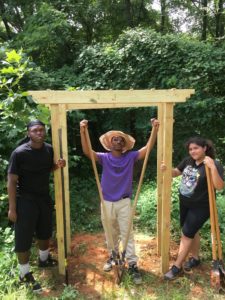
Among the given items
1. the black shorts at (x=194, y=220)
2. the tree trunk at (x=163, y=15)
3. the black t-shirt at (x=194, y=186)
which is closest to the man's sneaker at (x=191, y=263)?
the black shorts at (x=194, y=220)

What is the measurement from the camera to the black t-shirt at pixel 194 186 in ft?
12.1

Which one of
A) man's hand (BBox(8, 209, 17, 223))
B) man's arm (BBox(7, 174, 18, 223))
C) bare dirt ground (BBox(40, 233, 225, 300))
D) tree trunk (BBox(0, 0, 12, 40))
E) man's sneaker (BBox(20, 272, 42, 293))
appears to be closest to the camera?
man's arm (BBox(7, 174, 18, 223))

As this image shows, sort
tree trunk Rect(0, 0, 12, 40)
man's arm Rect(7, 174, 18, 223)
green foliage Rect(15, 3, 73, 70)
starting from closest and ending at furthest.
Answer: man's arm Rect(7, 174, 18, 223), green foliage Rect(15, 3, 73, 70), tree trunk Rect(0, 0, 12, 40)

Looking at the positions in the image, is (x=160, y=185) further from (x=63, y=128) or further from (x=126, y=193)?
(x=63, y=128)

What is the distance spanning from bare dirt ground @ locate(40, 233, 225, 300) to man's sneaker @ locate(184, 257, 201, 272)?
6 centimetres

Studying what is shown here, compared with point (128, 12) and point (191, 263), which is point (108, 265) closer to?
point (191, 263)

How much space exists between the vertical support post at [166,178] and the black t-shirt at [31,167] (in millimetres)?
1345

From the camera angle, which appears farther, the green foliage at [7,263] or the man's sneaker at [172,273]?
the man's sneaker at [172,273]

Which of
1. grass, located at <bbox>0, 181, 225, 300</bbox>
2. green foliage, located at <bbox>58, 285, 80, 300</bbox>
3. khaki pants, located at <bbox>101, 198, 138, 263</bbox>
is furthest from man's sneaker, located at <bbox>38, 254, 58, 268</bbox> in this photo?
khaki pants, located at <bbox>101, 198, 138, 263</bbox>

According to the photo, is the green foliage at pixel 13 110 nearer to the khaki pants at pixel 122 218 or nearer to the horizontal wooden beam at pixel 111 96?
the horizontal wooden beam at pixel 111 96

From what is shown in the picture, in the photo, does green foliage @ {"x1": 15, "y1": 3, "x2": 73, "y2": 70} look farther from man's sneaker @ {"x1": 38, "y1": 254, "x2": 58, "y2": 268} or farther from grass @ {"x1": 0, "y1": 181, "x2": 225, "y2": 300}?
man's sneaker @ {"x1": 38, "y1": 254, "x2": 58, "y2": 268}

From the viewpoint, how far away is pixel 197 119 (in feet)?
25.8

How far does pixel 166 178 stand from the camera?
3918 millimetres

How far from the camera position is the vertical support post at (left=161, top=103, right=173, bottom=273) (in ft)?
12.5
